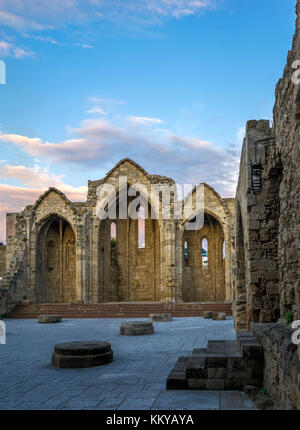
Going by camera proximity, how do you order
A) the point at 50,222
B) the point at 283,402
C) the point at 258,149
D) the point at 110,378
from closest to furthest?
the point at 283,402 < the point at 110,378 < the point at 258,149 < the point at 50,222

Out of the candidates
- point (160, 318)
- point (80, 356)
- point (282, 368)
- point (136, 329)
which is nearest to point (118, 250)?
point (160, 318)

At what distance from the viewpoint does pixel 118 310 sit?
20922mm

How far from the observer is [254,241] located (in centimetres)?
827

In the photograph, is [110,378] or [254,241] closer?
[110,378]

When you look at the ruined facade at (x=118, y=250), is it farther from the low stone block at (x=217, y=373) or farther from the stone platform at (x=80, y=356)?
the low stone block at (x=217, y=373)

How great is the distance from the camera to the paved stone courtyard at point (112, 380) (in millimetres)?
5461

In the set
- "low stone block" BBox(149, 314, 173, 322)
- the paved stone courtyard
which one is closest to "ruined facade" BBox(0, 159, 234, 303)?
"low stone block" BBox(149, 314, 173, 322)

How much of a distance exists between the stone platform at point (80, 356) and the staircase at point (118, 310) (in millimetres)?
11729

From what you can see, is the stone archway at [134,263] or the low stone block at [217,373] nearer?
the low stone block at [217,373]

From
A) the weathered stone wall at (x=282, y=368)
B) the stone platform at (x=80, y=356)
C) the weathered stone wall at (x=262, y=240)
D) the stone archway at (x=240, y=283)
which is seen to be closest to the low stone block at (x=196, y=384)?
the weathered stone wall at (x=282, y=368)

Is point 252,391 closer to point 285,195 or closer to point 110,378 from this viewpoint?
point 110,378

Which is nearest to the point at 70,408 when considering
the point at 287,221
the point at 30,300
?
the point at 287,221

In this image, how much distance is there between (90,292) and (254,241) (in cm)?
1820

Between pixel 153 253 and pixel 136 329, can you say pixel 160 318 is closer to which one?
pixel 136 329
